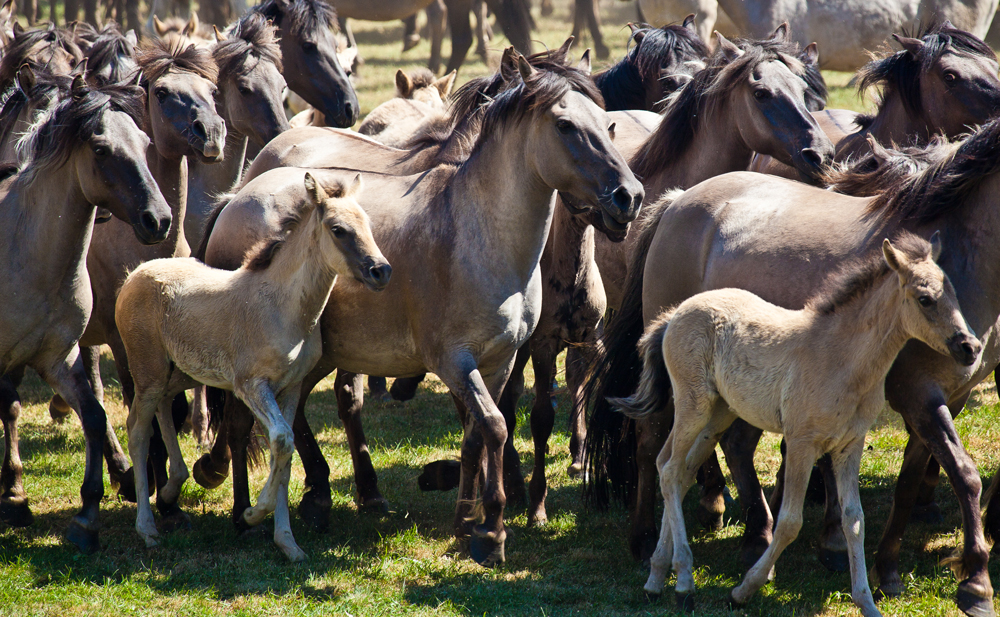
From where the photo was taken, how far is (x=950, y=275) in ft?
14.9

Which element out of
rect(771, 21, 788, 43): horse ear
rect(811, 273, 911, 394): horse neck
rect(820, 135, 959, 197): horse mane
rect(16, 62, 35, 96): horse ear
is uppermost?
rect(16, 62, 35, 96): horse ear

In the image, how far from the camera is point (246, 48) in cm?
767

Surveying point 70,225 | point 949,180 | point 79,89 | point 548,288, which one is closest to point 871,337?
point 949,180

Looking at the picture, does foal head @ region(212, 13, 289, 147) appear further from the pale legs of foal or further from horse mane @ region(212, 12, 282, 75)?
the pale legs of foal

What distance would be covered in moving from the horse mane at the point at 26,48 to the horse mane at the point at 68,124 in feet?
7.53

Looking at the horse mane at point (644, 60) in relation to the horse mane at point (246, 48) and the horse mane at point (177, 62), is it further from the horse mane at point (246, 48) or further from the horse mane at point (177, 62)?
the horse mane at point (177, 62)

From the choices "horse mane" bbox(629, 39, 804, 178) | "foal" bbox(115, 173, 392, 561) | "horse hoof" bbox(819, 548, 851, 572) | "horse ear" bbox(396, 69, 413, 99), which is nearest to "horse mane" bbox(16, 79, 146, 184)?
"foal" bbox(115, 173, 392, 561)

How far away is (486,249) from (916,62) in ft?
11.6

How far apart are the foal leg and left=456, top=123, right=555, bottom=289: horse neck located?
1888mm

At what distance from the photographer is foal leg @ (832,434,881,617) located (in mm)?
4258

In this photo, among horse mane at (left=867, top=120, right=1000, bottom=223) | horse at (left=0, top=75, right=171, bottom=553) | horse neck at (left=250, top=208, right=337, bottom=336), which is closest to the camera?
horse mane at (left=867, top=120, right=1000, bottom=223)

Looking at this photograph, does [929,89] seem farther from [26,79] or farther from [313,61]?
[26,79]

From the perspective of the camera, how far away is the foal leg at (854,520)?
4258 millimetres

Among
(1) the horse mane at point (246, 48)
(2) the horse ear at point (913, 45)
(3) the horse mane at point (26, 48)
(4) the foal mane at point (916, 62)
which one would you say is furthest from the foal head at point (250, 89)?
(2) the horse ear at point (913, 45)
